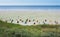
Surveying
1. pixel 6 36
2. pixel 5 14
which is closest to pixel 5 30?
pixel 6 36

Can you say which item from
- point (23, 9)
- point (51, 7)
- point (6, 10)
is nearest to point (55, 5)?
point (51, 7)

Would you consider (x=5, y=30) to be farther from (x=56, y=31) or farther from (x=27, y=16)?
(x=56, y=31)

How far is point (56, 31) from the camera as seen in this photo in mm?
1396

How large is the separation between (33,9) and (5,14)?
1.13 ft

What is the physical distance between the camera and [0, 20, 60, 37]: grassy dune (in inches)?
54.6

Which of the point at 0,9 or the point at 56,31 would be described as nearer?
the point at 56,31

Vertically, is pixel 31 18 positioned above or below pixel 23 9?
below

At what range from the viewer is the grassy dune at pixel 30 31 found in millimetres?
1388

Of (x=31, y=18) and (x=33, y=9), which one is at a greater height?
(x=33, y=9)

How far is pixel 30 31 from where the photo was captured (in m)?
1.41

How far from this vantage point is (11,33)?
4.62 ft

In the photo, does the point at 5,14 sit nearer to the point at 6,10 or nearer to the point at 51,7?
the point at 6,10

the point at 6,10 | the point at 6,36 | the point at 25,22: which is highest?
the point at 6,10

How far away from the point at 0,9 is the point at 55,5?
662 mm
